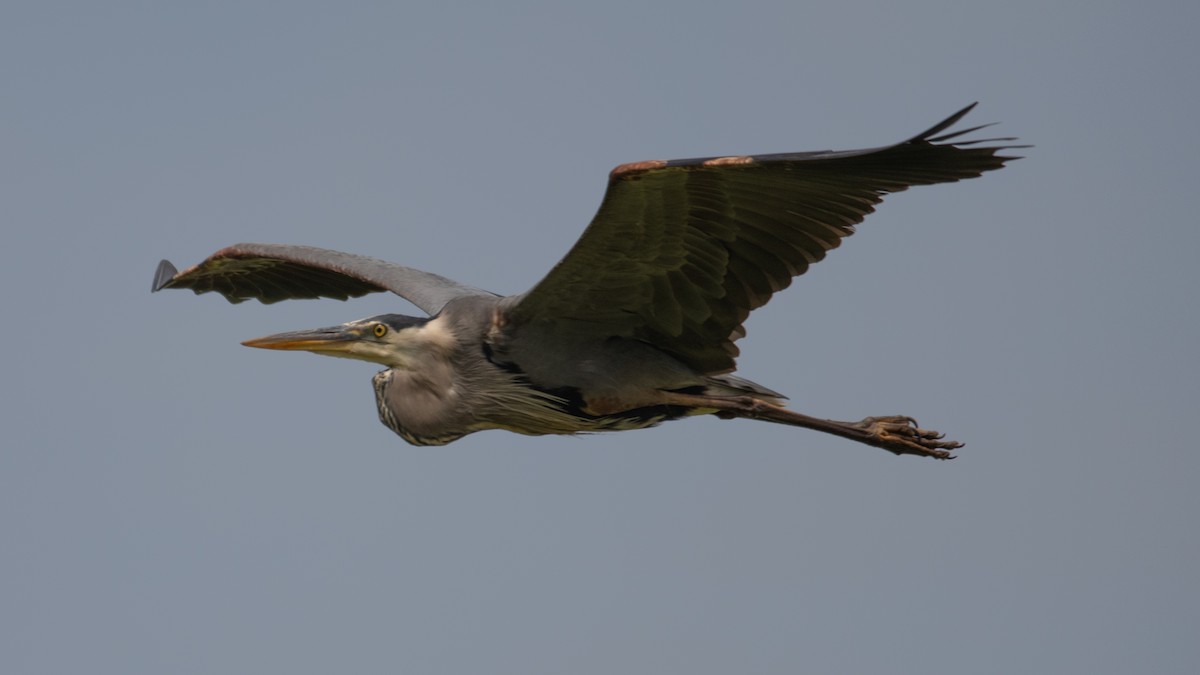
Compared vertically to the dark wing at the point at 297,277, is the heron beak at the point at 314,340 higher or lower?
lower

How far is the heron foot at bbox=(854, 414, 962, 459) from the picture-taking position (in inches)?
360

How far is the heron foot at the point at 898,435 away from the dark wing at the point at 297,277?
2792 mm

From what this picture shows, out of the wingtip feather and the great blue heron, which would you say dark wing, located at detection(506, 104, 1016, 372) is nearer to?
the great blue heron

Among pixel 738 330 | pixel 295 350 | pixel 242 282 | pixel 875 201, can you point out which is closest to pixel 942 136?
pixel 875 201

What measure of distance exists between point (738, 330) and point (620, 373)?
0.71 meters

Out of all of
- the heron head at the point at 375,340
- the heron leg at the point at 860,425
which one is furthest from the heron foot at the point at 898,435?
the heron head at the point at 375,340

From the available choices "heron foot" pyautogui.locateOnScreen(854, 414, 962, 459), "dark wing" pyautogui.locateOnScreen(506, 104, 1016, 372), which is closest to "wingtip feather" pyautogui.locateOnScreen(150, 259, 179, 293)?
"dark wing" pyautogui.locateOnScreen(506, 104, 1016, 372)

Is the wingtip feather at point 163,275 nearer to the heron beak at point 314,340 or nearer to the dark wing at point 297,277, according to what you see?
the dark wing at point 297,277

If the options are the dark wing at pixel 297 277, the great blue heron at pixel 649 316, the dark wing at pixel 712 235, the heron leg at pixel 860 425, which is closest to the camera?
the dark wing at pixel 712 235

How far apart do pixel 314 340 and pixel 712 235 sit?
268cm

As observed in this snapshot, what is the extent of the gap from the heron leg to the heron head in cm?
163

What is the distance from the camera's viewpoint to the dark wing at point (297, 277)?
10.8m

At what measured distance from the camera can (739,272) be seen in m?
8.40

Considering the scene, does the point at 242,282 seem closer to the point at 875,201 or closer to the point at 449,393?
the point at 449,393
